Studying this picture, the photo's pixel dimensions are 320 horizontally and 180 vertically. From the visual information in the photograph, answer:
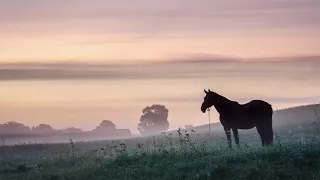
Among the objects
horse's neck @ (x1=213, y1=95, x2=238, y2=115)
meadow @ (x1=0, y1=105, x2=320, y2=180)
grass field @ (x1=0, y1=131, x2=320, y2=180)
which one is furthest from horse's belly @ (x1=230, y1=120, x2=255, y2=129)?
meadow @ (x1=0, y1=105, x2=320, y2=180)

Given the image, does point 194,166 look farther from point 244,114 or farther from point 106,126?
point 106,126

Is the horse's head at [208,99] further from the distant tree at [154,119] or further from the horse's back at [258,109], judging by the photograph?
the distant tree at [154,119]

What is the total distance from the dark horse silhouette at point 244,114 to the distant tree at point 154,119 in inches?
3264

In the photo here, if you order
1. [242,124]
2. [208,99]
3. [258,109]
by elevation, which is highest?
[208,99]

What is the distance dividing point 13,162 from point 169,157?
8.34 metres

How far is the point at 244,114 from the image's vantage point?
25781 millimetres

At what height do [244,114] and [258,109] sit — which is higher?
[258,109]

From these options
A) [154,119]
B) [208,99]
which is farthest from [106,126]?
[208,99]

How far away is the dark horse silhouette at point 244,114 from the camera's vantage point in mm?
25641

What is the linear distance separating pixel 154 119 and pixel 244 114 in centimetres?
8590

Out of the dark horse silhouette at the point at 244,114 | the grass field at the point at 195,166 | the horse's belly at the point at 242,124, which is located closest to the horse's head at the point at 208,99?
the dark horse silhouette at the point at 244,114

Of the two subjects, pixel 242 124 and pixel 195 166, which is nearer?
pixel 195 166

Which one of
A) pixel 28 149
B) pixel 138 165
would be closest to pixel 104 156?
pixel 138 165

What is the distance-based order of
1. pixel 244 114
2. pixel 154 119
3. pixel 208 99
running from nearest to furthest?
pixel 244 114, pixel 208 99, pixel 154 119
